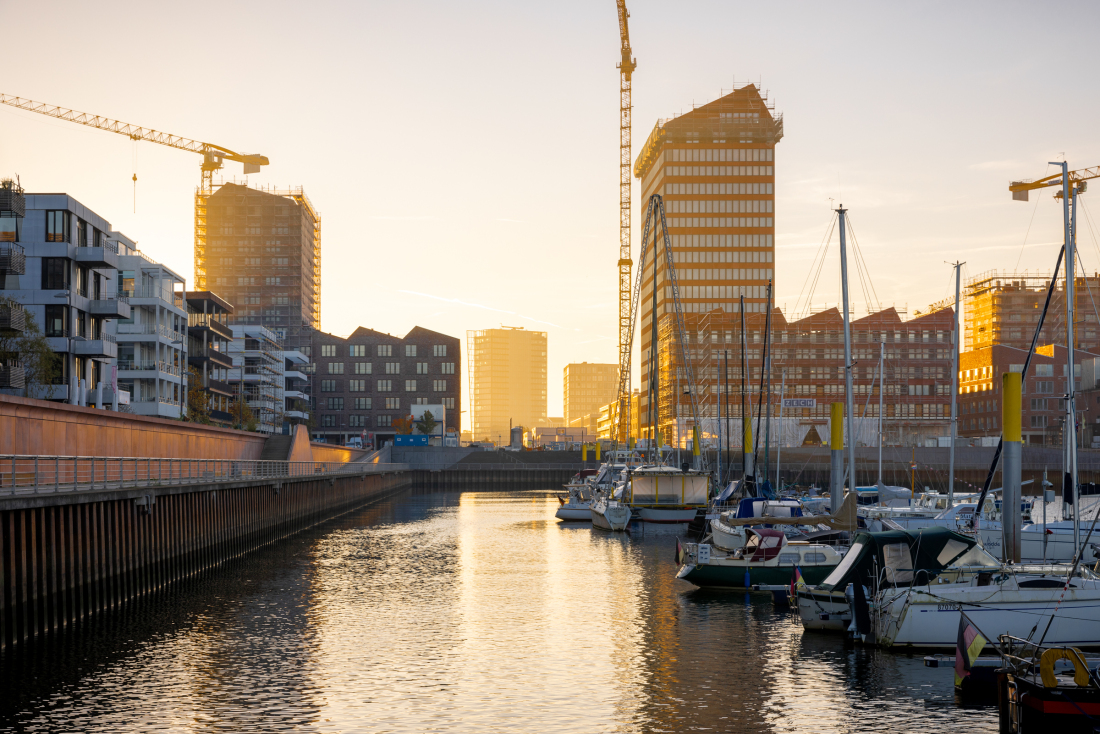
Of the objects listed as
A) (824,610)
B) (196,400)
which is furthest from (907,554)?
(196,400)

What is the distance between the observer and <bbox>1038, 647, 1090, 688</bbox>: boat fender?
2284 cm

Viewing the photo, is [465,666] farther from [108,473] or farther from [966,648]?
[108,473]

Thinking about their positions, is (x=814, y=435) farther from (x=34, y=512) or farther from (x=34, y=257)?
(x=34, y=512)

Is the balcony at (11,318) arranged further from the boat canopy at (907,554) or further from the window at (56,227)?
the boat canopy at (907,554)

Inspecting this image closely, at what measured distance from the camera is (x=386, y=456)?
193500mm

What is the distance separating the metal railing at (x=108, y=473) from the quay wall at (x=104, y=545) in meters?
0.69

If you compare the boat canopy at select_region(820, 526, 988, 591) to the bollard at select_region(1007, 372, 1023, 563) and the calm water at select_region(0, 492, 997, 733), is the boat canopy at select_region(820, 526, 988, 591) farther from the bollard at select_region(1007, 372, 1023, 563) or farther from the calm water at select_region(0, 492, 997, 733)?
the bollard at select_region(1007, 372, 1023, 563)

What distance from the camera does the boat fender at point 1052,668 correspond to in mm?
22844

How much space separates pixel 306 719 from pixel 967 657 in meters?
17.3

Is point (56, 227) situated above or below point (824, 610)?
above

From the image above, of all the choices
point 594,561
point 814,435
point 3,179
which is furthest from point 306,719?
point 814,435

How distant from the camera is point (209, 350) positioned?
513 feet

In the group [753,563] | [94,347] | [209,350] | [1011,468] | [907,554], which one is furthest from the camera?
[209,350]

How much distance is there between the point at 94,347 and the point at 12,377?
62.2 ft
